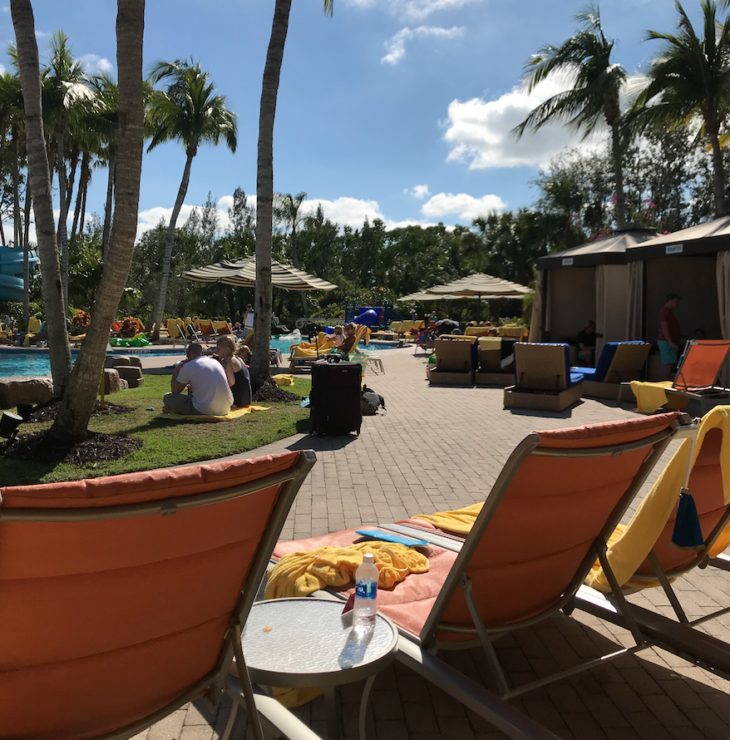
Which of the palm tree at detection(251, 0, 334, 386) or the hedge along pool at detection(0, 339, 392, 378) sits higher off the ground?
the palm tree at detection(251, 0, 334, 386)

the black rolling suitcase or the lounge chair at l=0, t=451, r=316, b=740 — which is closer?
the lounge chair at l=0, t=451, r=316, b=740

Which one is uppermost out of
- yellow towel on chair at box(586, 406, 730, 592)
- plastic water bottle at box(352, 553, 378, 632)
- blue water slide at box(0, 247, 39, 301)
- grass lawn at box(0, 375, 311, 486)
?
blue water slide at box(0, 247, 39, 301)

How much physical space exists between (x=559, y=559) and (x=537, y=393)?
8317 mm

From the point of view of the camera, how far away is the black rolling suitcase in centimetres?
798

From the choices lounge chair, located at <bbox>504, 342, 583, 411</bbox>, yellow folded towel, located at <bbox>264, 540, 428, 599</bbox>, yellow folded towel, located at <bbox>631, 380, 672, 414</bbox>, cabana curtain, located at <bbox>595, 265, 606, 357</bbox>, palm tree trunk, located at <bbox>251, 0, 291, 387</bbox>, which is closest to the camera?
yellow folded towel, located at <bbox>264, 540, 428, 599</bbox>

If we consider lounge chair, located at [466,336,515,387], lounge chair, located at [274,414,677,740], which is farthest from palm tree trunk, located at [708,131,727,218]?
lounge chair, located at [274,414,677,740]

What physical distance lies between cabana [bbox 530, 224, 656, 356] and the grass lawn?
8.28 m

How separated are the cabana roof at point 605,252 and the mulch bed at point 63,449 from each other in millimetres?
11218

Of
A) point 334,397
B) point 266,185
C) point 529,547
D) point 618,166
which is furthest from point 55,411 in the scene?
point 618,166

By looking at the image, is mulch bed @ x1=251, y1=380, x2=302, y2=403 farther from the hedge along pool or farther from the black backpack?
the hedge along pool

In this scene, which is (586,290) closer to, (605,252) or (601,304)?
(601,304)

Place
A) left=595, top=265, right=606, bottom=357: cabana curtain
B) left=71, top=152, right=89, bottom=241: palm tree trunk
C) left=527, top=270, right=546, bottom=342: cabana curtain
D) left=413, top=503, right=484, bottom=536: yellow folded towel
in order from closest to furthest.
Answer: left=413, top=503, right=484, bottom=536: yellow folded towel < left=595, top=265, right=606, bottom=357: cabana curtain < left=527, top=270, right=546, bottom=342: cabana curtain < left=71, top=152, right=89, bottom=241: palm tree trunk

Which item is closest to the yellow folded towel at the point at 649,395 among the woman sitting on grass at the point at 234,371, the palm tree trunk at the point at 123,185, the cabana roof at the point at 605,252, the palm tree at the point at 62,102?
the cabana roof at the point at 605,252

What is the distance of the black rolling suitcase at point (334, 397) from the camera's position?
798cm
